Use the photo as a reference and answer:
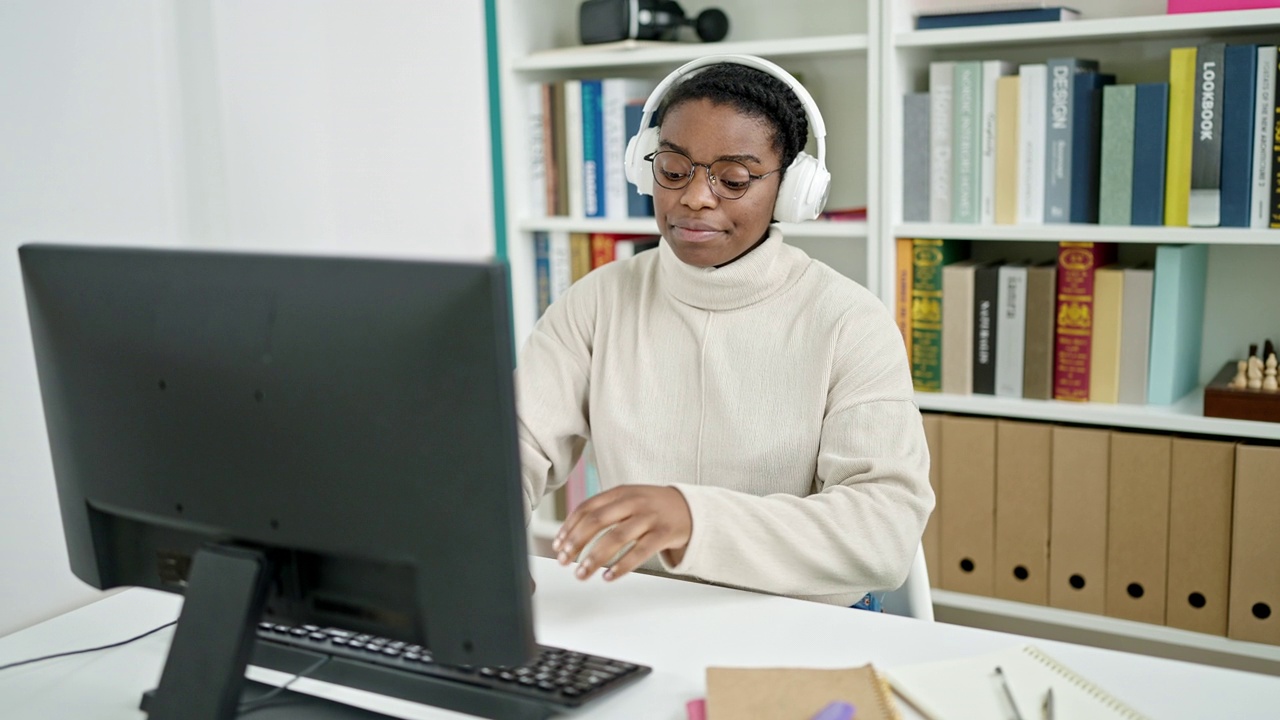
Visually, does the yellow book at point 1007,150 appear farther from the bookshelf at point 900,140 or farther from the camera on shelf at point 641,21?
the camera on shelf at point 641,21

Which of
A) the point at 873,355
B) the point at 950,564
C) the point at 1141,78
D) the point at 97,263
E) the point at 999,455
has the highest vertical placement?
the point at 1141,78

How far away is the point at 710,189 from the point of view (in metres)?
1.48

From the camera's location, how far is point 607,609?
1185mm

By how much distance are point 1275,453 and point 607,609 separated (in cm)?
134

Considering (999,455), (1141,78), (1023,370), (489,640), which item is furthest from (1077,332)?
(489,640)

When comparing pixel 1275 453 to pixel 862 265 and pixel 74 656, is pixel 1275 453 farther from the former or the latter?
pixel 74 656

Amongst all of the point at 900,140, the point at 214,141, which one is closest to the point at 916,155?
the point at 900,140

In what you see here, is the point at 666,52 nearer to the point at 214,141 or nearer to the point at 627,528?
the point at 214,141

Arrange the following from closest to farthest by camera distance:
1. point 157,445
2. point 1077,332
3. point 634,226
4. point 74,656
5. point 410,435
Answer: point 410,435, point 157,445, point 74,656, point 1077,332, point 634,226

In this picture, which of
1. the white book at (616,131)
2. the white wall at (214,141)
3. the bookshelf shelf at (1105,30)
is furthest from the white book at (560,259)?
the bookshelf shelf at (1105,30)

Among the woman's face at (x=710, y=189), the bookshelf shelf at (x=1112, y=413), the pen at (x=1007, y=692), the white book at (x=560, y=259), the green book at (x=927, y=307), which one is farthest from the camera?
the white book at (x=560, y=259)

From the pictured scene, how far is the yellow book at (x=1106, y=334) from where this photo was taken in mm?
2047

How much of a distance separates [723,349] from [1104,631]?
1.14 m

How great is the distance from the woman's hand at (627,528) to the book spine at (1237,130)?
1299mm
